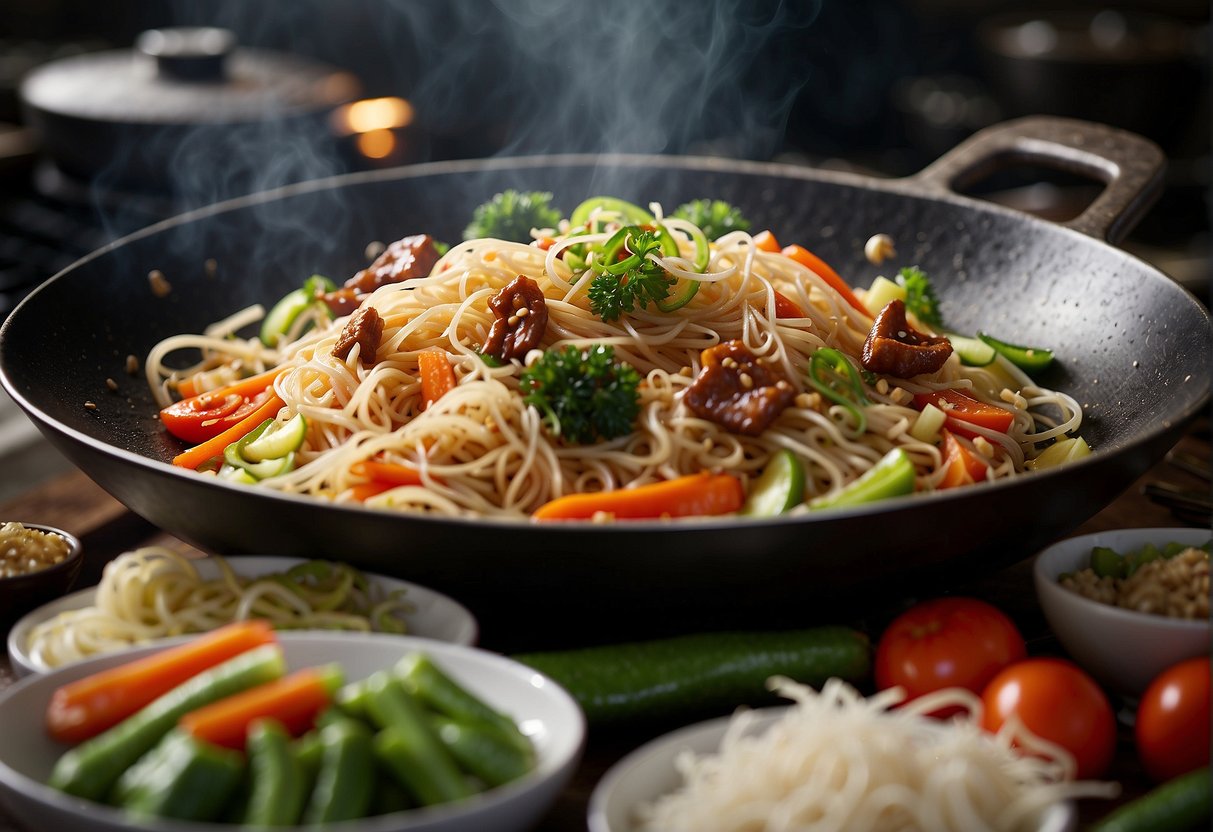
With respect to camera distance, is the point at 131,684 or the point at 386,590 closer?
the point at 131,684

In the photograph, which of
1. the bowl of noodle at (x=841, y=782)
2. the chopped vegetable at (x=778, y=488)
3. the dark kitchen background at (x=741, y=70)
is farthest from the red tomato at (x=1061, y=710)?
the dark kitchen background at (x=741, y=70)

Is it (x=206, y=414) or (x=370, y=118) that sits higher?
(x=206, y=414)

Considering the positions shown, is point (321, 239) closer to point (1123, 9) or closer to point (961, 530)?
point (961, 530)

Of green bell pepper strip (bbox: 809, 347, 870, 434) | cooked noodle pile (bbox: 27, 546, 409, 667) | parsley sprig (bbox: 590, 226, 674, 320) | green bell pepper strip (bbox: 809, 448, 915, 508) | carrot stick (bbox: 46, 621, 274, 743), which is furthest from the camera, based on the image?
parsley sprig (bbox: 590, 226, 674, 320)

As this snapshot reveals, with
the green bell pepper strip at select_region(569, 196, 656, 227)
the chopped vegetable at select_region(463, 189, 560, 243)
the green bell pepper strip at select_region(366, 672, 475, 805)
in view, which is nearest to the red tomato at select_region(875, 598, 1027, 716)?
the green bell pepper strip at select_region(366, 672, 475, 805)

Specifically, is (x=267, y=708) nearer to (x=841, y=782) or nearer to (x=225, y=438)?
(x=841, y=782)

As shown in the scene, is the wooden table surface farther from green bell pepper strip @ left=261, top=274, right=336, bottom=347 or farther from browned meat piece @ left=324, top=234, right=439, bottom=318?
browned meat piece @ left=324, top=234, right=439, bottom=318

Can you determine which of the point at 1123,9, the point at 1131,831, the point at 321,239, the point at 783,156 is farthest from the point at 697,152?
the point at 1131,831

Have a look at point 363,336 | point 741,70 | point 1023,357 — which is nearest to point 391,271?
point 363,336
